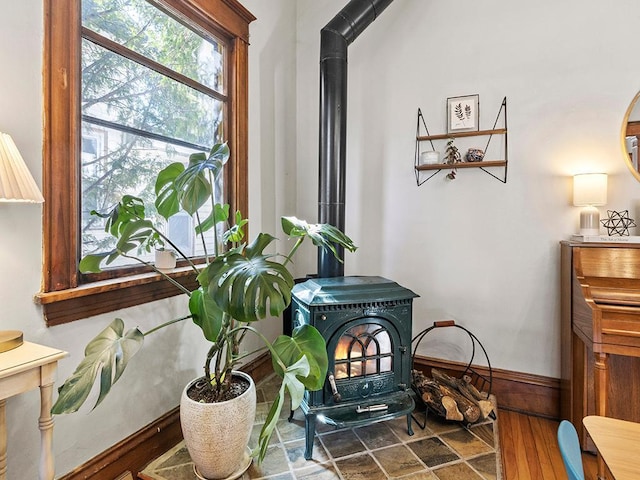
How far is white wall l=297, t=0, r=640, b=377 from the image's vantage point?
2.18 metres

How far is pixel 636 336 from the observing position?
65.0 inches

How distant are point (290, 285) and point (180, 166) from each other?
0.76 m

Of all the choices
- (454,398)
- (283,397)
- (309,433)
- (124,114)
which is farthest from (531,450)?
(124,114)

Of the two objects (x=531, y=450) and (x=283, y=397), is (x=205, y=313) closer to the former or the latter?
(x=283, y=397)

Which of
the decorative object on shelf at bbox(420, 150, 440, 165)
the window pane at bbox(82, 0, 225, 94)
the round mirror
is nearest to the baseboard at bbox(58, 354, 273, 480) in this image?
the window pane at bbox(82, 0, 225, 94)

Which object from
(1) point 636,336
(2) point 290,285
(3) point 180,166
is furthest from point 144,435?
(1) point 636,336

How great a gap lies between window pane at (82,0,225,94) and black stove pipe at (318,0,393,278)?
2.44 feet

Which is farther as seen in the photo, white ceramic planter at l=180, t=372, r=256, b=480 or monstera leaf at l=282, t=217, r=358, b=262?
monstera leaf at l=282, t=217, r=358, b=262

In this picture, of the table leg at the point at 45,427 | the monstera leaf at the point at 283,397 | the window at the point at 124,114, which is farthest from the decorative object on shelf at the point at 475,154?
the table leg at the point at 45,427

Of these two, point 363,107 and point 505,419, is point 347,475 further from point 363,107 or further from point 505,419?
point 363,107

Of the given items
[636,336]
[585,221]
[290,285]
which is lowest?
[636,336]

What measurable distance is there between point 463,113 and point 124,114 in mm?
2195

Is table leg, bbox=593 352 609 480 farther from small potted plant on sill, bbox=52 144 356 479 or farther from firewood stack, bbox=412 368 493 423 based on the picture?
small potted plant on sill, bbox=52 144 356 479

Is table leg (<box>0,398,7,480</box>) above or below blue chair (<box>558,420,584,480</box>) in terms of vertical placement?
below
